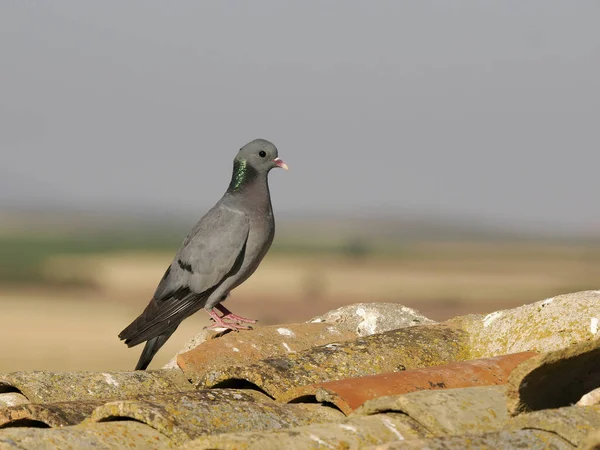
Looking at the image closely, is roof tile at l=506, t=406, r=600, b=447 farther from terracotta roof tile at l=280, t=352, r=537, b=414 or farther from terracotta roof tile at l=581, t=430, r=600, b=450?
terracotta roof tile at l=280, t=352, r=537, b=414

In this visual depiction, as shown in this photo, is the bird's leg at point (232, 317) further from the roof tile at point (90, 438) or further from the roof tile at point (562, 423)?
the roof tile at point (562, 423)

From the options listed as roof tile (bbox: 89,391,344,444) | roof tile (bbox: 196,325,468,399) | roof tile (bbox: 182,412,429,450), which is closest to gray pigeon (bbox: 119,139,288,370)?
roof tile (bbox: 196,325,468,399)

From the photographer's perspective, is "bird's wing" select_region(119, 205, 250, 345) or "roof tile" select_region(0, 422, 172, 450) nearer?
"roof tile" select_region(0, 422, 172, 450)

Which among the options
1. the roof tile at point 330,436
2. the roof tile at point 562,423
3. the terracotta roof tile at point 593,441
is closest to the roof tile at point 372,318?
the roof tile at point 330,436

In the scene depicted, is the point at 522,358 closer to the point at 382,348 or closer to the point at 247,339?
the point at 382,348

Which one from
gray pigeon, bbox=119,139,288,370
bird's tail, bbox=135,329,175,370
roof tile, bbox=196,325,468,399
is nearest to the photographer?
roof tile, bbox=196,325,468,399

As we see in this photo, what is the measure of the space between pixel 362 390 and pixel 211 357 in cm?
211

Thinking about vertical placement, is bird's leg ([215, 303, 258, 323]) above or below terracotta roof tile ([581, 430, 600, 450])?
above

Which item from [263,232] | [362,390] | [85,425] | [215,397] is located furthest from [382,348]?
[263,232]

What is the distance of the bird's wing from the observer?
912cm

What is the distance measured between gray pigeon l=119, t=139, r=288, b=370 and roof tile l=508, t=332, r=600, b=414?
16.0 feet

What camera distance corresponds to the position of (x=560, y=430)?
11.6ft

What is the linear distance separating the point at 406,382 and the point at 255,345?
7.12 ft

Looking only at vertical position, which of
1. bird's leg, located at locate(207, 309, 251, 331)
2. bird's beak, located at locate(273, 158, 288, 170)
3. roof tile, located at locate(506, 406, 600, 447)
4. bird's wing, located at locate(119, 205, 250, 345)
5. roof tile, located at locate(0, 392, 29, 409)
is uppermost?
bird's beak, located at locate(273, 158, 288, 170)
